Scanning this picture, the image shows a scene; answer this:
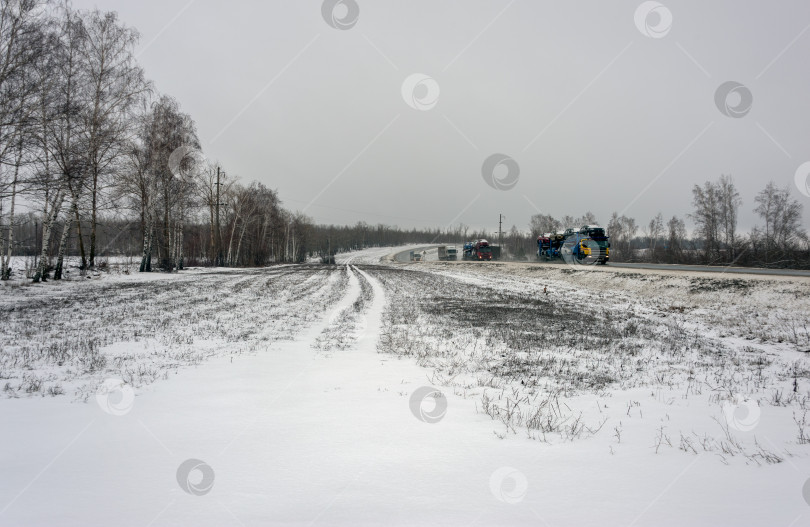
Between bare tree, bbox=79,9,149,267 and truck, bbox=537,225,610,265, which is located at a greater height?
bare tree, bbox=79,9,149,267

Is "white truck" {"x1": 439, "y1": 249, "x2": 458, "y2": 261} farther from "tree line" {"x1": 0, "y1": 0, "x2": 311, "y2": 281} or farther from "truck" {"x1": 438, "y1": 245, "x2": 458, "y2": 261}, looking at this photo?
"tree line" {"x1": 0, "y1": 0, "x2": 311, "y2": 281}

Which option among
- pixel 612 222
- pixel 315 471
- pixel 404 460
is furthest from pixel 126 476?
pixel 612 222

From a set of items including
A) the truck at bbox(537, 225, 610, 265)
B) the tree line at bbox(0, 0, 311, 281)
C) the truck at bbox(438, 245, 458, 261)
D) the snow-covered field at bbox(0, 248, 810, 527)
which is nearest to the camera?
the snow-covered field at bbox(0, 248, 810, 527)

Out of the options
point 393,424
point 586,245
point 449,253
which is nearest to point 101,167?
point 393,424

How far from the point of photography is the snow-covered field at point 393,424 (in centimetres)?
312

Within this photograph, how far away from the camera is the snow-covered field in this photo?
312 centimetres

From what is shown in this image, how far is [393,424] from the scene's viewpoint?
480 cm

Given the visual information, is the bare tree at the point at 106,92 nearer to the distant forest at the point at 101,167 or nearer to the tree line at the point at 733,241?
the distant forest at the point at 101,167

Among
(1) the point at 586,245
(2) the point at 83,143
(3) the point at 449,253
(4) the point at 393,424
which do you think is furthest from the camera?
(3) the point at 449,253

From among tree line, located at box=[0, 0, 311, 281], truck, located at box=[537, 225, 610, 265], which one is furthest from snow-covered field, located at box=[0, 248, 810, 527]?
truck, located at box=[537, 225, 610, 265]

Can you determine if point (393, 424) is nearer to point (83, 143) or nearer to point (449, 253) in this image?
point (83, 143)

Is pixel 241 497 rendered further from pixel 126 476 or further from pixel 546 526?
pixel 546 526

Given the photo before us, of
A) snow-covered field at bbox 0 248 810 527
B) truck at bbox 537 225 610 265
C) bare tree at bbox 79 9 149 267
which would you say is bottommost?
snow-covered field at bbox 0 248 810 527

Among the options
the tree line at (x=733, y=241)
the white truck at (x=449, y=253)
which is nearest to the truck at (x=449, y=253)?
the white truck at (x=449, y=253)
